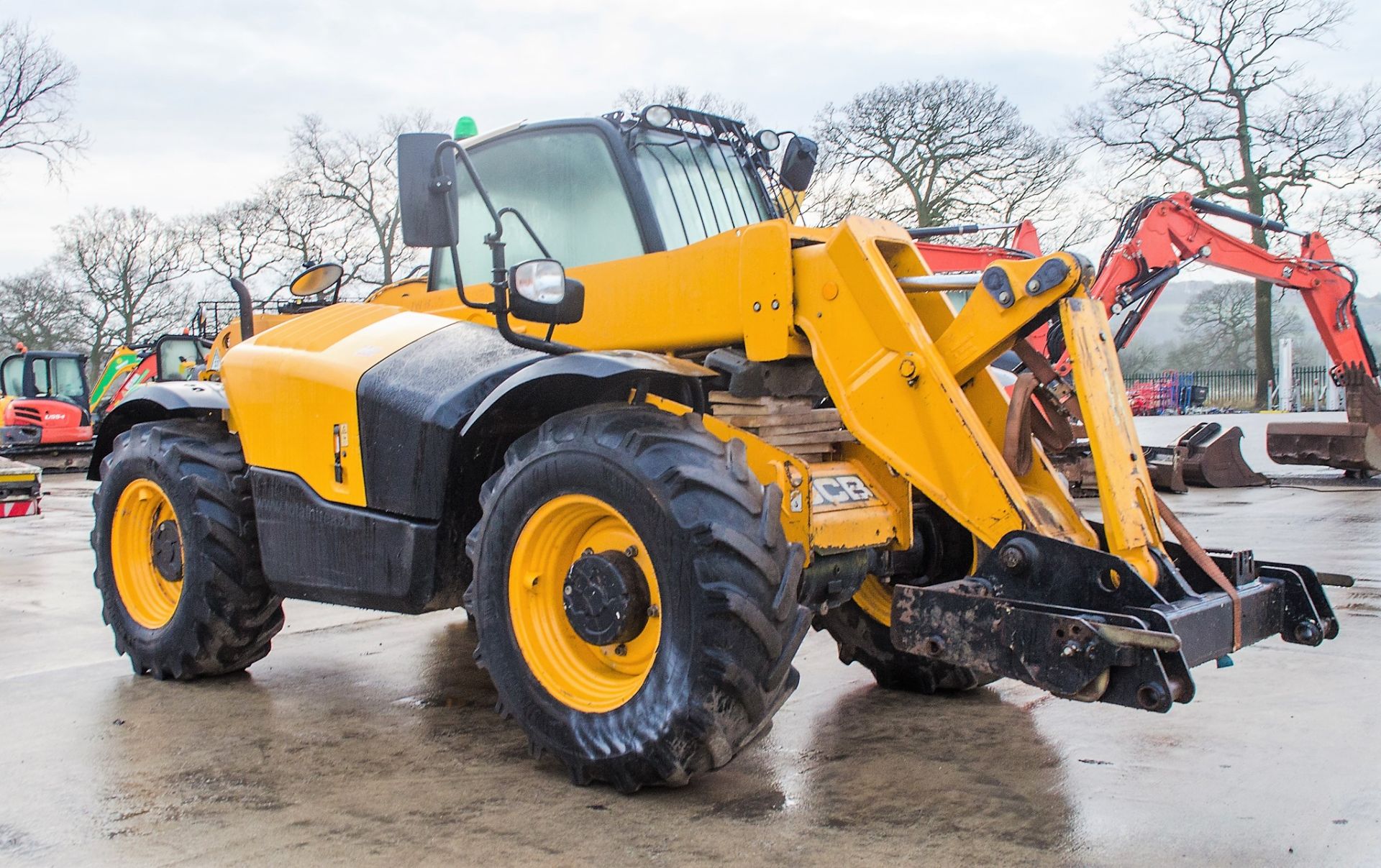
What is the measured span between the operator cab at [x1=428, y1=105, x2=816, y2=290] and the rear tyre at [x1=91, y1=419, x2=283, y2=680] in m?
1.42

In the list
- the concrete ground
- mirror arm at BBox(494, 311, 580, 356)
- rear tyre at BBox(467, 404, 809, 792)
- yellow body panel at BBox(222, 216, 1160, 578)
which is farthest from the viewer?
mirror arm at BBox(494, 311, 580, 356)

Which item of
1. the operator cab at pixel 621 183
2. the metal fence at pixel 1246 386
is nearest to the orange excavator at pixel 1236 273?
the operator cab at pixel 621 183

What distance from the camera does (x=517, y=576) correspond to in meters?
4.03

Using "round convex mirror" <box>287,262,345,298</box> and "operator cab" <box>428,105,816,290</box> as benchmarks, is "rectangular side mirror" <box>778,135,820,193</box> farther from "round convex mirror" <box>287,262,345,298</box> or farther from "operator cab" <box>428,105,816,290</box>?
"round convex mirror" <box>287,262,345,298</box>

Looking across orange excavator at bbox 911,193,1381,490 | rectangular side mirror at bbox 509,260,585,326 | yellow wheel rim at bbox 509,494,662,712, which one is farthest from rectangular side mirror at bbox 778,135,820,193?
orange excavator at bbox 911,193,1381,490

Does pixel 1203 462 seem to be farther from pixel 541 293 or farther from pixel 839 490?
pixel 541 293

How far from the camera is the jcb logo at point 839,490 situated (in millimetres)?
→ 4059

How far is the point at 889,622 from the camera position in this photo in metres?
4.81

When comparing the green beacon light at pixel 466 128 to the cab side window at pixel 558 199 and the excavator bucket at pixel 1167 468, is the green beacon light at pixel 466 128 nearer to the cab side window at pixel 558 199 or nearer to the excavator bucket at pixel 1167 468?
the cab side window at pixel 558 199

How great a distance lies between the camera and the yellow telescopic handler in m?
3.55

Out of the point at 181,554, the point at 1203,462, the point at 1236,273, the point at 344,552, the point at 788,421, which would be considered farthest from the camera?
the point at 1236,273

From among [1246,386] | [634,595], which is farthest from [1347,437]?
[1246,386]

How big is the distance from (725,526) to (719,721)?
56 cm

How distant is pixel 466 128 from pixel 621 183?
48.7 inches
